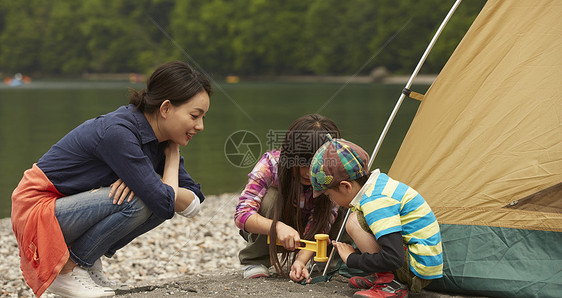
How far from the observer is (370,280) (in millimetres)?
Result: 2797

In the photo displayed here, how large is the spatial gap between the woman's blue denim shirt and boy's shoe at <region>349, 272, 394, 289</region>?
94 centimetres

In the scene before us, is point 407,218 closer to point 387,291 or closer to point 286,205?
point 387,291

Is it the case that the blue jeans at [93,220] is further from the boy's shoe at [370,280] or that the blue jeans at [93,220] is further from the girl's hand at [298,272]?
the boy's shoe at [370,280]

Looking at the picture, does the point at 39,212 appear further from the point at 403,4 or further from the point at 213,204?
the point at 403,4

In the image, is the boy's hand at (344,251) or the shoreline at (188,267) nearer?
the boy's hand at (344,251)

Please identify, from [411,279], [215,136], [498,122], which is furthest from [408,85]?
[215,136]

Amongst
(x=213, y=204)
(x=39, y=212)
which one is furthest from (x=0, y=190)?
→ (x=39, y=212)

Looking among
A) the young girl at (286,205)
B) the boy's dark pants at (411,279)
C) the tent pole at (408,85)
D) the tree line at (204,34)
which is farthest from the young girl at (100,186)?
the tree line at (204,34)

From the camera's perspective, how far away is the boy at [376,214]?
2.50 m

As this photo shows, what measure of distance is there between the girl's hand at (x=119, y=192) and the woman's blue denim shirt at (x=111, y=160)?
0.04 meters

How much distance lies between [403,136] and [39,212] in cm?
198

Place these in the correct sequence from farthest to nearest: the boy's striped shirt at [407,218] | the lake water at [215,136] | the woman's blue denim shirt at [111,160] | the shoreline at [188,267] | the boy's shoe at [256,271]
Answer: the lake water at [215,136] → the boy's shoe at [256,271] → the shoreline at [188,267] → the woman's blue denim shirt at [111,160] → the boy's striped shirt at [407,218]

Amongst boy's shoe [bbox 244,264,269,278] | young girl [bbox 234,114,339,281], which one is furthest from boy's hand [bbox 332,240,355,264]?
boy's shoe [bbox 244,264,269,278]

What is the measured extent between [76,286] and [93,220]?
12.7 inches
